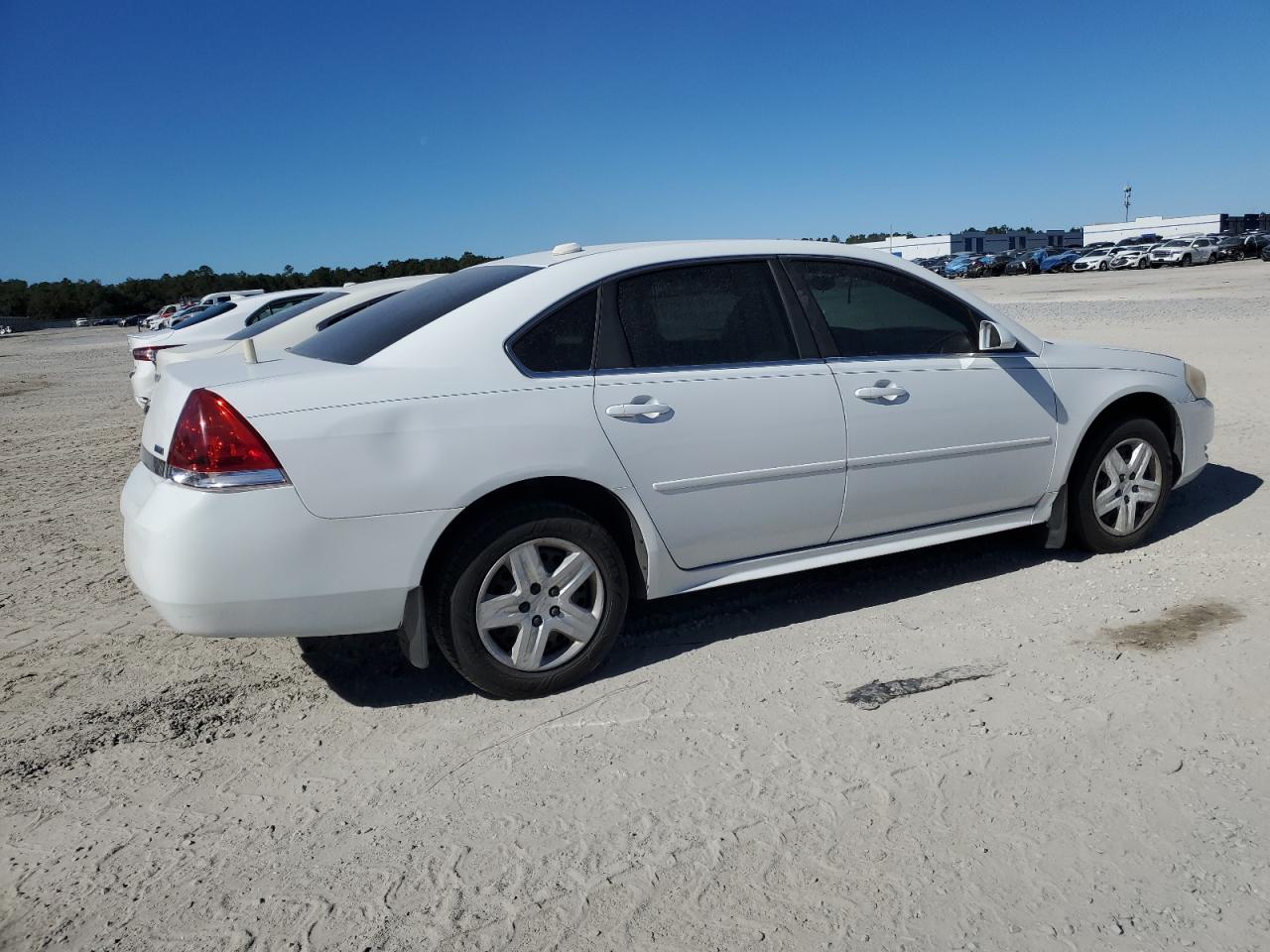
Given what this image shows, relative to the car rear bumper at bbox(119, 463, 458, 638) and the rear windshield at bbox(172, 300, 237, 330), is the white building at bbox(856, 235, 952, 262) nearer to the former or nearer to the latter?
the rear windshield at bbox(172, 300, 237, 330)

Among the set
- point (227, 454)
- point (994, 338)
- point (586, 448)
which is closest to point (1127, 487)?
point (994, 338)

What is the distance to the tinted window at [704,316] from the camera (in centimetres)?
392

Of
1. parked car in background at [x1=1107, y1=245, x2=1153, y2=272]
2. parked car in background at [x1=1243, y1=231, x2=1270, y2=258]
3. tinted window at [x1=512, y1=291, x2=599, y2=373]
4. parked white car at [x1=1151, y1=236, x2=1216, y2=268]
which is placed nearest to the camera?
tinted window at [x1=512, y1=291, x2=599, y2=373]

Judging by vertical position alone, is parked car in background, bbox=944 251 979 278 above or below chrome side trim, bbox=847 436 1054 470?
above

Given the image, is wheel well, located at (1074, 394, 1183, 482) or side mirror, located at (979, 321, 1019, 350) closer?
side mirror, located at (979, 321, 1019, 350)

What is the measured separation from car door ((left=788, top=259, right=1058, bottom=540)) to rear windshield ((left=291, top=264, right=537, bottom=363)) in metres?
1.32

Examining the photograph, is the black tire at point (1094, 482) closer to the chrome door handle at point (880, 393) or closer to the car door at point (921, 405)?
the car door at point (921, 405)

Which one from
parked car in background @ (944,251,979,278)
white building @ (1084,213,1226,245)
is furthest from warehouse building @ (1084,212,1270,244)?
parked car in background @ (944,251,979,278)

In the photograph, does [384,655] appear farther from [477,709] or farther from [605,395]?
[605,395]

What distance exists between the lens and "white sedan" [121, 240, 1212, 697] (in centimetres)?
328

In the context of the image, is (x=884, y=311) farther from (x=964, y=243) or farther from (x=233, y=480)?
(x=964, y=243)

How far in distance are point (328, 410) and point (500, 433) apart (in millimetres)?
578

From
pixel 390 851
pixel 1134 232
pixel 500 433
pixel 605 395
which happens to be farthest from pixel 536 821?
pixel 1134 232

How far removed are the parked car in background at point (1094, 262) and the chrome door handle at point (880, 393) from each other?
52.8m
